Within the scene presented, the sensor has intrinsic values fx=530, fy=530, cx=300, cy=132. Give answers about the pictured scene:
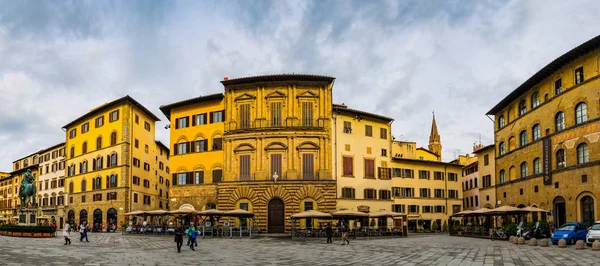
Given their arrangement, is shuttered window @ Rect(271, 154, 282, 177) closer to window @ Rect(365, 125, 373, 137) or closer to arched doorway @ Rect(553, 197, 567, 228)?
window @ Rect(365, 125, 373, 137)

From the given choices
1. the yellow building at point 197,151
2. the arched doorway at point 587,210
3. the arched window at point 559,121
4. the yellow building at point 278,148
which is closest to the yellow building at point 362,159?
Result: the yellow building at point 278,148

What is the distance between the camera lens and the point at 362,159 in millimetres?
55656

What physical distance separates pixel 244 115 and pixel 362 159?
519 inches

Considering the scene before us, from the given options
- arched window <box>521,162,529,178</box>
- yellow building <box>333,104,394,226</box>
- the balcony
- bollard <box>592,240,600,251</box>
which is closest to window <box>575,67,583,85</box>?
arched window <box>521,162,529,178</box>

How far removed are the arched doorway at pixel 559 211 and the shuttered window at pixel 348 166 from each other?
19.0 m

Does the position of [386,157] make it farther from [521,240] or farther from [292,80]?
[521,240]

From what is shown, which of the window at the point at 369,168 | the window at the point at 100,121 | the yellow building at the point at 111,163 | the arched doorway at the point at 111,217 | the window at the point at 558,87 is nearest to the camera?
the window at the point at 558,87

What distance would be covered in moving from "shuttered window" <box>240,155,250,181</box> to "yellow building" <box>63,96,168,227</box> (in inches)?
707

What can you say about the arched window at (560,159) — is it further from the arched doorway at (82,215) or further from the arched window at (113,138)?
the arched doorway at (82,215)

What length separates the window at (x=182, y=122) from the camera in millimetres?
56781

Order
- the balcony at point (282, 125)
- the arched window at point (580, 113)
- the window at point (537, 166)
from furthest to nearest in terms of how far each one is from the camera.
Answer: the balcony at point (282, 125) → the window at point (537, 166) → the arched window at point (580, 113)

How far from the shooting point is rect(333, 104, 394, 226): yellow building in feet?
176

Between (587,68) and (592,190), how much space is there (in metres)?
8.99

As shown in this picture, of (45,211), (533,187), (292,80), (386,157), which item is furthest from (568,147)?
(45,211)
